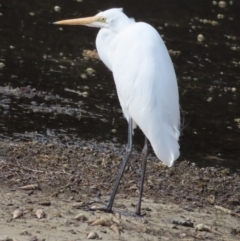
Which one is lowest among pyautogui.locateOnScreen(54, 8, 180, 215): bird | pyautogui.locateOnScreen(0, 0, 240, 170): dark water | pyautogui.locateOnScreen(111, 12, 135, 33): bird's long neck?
pyautogui.locateOnScreen(0, 0, 240, 170): dark water

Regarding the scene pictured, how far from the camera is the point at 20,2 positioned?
35.3 ft

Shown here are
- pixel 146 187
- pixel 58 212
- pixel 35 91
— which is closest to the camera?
pixel 58 212

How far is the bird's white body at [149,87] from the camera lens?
437 centimetres

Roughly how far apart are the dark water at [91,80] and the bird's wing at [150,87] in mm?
1664

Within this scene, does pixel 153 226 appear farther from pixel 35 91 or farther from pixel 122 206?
pixel 35 91

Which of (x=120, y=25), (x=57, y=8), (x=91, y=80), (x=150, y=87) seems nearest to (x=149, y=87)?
(x=150, y=87)

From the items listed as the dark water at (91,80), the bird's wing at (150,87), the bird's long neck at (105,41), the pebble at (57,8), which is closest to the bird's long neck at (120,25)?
the bird's long neck at (105,41)

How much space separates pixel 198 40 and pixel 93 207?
6438 mm

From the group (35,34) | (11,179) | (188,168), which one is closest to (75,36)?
(35,34)

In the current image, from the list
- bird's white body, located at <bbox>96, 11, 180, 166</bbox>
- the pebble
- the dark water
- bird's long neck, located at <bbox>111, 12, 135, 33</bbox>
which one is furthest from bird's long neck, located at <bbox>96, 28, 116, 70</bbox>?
the pebble

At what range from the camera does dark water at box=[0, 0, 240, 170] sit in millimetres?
6449

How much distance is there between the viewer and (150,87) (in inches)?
173

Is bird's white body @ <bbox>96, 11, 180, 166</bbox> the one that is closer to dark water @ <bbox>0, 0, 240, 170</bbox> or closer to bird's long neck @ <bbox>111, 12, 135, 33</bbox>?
bird's long neck @ <bbox>111, 12, 135, 33</bbox>

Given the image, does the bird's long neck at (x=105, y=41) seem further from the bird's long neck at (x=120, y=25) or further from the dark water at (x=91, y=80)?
the dark water at (x=91, y=80)
